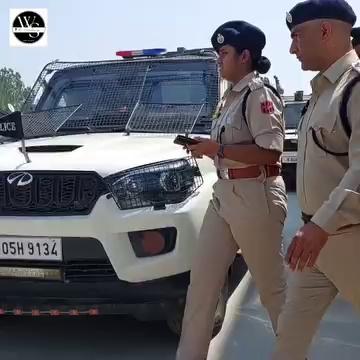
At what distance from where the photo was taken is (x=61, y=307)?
3.45 meters

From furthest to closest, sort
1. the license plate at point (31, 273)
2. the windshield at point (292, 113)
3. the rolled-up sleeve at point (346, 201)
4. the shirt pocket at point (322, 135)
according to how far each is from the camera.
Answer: the windshield at point (292, 113) < the license plate at point (31, 273) < the shirt pocket at point (322, 135) < the rolled-up sleeve at point (346, 201)

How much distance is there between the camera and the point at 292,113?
1257 centimetres

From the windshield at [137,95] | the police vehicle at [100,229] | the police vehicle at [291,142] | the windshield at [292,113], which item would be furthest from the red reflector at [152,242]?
the windshield at [292,113]

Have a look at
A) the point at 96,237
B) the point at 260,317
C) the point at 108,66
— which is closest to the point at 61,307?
the point at 96,237

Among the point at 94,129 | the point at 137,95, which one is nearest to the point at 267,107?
the point at 94,129

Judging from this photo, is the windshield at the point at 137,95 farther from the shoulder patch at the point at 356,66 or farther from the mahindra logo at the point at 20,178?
the shoulder patch at the point at 356,66

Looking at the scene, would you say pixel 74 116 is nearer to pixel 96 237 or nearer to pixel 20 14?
pixel 96 237

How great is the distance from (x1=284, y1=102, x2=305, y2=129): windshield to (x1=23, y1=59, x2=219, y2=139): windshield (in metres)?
7.42

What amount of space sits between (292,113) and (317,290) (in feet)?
33.9

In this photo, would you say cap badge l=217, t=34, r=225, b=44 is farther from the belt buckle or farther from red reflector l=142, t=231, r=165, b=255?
red reflector l=142, t=231, r=165, b=255

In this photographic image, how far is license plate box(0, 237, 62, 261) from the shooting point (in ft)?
11.2

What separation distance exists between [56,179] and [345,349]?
192 cm

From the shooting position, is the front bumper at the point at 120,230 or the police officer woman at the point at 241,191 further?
the front bumper at the point at 120,230

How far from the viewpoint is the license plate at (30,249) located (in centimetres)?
341
